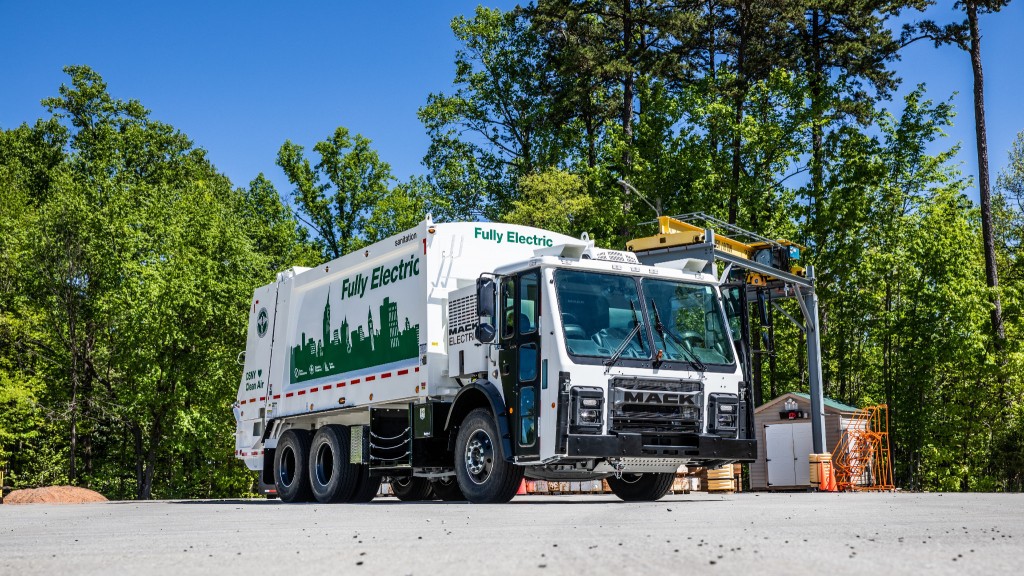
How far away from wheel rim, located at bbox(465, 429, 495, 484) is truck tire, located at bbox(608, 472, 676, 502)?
2480 millimetres

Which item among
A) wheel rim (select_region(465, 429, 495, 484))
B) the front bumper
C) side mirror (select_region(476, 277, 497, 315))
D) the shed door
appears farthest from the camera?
the shed door

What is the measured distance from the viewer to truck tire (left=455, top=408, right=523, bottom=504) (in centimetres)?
1402

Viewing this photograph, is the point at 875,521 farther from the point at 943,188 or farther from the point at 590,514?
the point at 943,188

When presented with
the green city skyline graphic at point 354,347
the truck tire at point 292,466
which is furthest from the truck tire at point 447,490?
the green city skyline graphic at point 354,347

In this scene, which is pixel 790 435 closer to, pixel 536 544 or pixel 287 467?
Result: pixel 287 467

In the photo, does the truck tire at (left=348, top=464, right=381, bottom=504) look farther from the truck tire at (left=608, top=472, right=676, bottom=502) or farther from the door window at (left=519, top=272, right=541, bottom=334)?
the door window at (left=519, top=272, right=541, bottom=334)

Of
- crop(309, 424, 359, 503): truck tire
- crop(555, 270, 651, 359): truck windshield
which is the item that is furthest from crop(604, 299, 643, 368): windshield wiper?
crop(309, 424, 359, 503): truck tire

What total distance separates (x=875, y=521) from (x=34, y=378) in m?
37.4

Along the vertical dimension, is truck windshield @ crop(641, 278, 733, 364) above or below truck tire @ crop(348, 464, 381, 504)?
above

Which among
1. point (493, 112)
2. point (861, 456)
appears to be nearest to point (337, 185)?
point (493, 112)

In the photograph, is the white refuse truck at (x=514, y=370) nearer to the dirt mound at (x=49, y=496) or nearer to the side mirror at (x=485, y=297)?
the side mirror at (x=485, y=297)

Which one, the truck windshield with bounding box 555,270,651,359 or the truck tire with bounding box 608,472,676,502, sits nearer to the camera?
the truck windshield with bounding box 555,270,651,359

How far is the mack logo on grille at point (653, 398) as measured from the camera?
1359cm

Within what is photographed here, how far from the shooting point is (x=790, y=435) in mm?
32375
